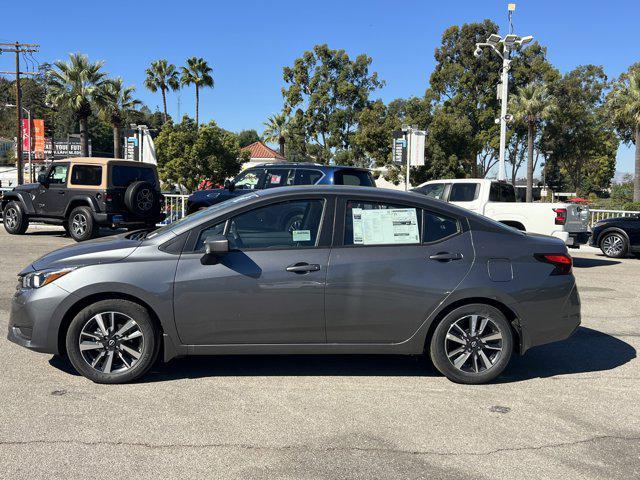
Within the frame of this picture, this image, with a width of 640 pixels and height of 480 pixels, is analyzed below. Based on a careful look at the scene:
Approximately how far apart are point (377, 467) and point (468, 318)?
5.72 ft

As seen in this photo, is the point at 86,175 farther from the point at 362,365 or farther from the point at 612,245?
the point at 612,245

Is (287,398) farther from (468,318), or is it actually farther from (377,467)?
(468,318)

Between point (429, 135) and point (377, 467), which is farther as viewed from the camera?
point (429, 135)

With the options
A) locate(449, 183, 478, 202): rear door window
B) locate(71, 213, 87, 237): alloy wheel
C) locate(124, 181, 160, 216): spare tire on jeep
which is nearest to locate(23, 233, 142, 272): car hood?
locate(124, 181, 160, 216): spare tire on jeep

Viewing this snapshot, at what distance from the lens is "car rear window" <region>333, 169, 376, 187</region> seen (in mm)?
11211

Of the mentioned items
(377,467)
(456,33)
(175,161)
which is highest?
(456,33)

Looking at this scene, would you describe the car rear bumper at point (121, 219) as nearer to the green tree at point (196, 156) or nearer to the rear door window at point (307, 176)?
the rear door window at point (307, 176)

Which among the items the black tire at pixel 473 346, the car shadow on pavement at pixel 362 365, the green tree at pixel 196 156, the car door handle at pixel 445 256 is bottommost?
the car shadow on pavement at pixel 362 365

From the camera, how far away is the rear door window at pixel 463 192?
41.5 ft

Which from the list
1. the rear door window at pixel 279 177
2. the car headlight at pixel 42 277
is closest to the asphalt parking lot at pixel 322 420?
the car headlight at pixel 42 277

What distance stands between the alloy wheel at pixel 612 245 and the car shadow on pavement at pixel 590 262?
336 millimetres

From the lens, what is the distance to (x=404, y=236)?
479 cm

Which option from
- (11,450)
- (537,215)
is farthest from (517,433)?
(537,215)

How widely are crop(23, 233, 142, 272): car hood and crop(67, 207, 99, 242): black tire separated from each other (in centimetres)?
917
